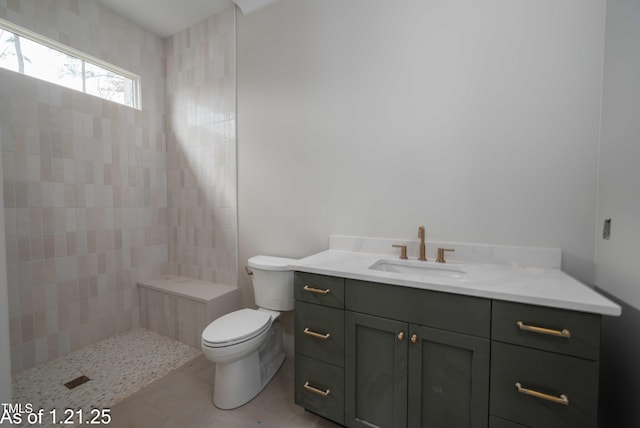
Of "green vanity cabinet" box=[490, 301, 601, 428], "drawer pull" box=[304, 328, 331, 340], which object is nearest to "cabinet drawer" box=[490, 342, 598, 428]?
"green vanity cabinet" box=[490, 301, 601, 428]

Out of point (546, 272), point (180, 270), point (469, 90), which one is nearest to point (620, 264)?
point (546, 272)

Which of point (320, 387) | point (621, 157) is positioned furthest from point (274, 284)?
point (621, 157)

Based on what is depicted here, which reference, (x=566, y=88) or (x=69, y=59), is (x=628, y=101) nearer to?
(x=566, y=88)

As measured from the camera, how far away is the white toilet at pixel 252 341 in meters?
1.56

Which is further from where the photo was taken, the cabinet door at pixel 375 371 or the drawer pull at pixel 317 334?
the drawer pull at pixel 317 334

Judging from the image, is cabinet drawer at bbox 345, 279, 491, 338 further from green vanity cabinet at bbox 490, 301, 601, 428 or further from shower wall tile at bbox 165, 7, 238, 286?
shower wall tile at bbox 165, 7, 238, 286

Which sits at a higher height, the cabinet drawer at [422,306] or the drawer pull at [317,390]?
the cabinet drawer at [422,306]

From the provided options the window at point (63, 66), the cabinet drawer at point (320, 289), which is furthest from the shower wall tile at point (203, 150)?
the cabinet drawer at point (320, 289)

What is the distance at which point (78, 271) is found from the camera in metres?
2.20

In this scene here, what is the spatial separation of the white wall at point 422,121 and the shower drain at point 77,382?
1.45 m

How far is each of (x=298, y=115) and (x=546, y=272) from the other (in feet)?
6.05

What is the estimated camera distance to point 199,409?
1600 millimetres

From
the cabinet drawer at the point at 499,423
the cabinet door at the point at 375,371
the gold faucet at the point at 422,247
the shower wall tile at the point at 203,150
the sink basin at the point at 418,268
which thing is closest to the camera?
the cabinet drawer at the point at 499,423

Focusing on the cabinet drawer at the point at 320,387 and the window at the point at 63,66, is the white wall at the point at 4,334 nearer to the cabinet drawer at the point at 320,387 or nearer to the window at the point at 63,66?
the cabinet drawer at the point at 320,387
